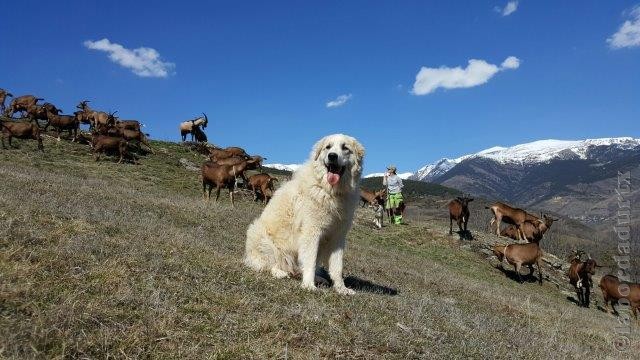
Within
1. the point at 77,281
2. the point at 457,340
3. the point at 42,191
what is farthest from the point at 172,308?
the point at 42,191

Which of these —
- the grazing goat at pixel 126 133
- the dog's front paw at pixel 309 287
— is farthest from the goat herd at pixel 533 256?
the grazing goat at pixel 126 133

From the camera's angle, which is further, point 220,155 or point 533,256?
point 220,155

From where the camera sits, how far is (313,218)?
7.23 metres

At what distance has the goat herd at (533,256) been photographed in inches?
845

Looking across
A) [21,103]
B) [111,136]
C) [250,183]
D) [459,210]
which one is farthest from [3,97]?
[459,210]

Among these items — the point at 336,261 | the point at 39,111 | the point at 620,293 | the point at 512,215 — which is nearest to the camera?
the point at 336,261

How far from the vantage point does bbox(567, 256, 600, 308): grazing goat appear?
22609 millimetres

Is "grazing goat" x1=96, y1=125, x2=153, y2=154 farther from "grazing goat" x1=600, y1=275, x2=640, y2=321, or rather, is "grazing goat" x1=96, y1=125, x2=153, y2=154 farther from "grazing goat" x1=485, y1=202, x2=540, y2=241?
"grazing goat" x1=600, y1=275, x2=640, y2=321

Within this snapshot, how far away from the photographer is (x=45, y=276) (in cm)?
486

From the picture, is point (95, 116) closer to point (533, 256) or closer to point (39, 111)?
point (39, 111)

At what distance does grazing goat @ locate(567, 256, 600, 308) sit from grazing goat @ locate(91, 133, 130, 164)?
2601cm

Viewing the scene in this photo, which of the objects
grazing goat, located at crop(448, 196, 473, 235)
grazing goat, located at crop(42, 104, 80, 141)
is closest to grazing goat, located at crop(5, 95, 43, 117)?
grazing goat, located at crop(42, 104, 80, 141)

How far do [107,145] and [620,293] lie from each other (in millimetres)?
28237

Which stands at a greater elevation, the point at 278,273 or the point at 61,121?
the point at 61,121
